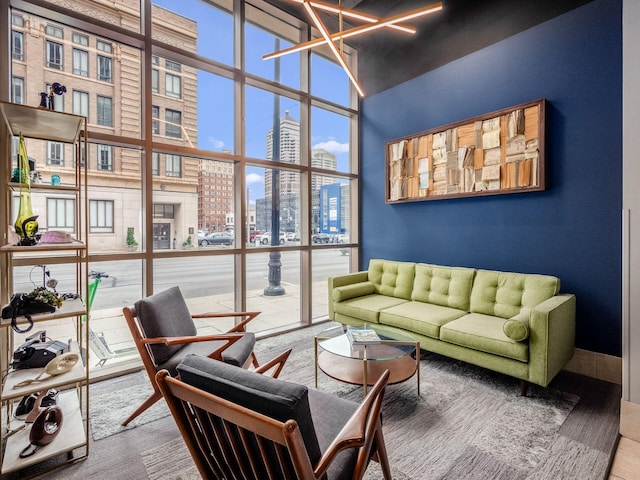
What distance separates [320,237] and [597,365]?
3320 millimetres

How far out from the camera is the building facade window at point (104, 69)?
2.96 meters

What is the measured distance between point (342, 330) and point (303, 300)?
1535 mm

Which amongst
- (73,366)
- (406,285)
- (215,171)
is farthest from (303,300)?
(73,366)

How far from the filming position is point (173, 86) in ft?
11.1

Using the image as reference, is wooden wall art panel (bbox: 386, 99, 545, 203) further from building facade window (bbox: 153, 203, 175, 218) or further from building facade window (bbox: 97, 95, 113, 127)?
building facade window (bbox: 97, 95, 113, 127)

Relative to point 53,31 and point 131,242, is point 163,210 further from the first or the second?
point 53,31

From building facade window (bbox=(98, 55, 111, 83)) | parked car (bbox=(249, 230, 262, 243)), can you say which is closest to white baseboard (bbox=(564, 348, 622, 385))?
parked car (bbox=(249, 230, 262, 243))

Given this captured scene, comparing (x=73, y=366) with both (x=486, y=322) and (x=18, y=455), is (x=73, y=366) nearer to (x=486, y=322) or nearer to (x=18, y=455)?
(x=18, y=455)

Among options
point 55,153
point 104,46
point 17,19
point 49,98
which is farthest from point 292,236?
point 17,19

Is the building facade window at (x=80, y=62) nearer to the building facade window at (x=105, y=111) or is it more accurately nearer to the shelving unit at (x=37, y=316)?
the building facade window at (x=105, y=111)

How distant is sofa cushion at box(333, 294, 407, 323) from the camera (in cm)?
361

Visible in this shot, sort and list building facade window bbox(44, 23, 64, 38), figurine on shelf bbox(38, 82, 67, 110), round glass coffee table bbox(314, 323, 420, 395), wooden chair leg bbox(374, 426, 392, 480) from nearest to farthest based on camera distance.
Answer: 1. wooden chair leg bbox(374, 426, 392, 480)
2. figurine on shelf bbox(38, 82, 67, 110)
3. round glass coffee table bbox(314, 323, 420, 395)
4. building facade window bbox(44, 23, 64, 38)

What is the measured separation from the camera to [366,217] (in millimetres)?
5102

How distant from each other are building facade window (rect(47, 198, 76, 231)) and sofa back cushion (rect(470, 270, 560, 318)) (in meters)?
3.96
